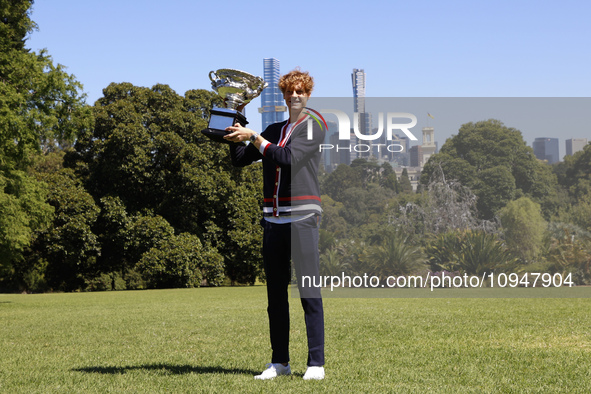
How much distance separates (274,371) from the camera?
4.71m

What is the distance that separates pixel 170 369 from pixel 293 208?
175 cm

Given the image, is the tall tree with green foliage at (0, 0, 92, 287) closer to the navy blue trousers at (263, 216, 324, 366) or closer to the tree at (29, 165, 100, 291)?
the tree at (29, 165, 100, 291)

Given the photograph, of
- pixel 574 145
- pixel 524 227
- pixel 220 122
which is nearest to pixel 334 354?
pixel 220 122

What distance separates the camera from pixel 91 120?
2089 centimetres

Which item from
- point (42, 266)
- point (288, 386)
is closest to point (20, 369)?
point (288, 386)

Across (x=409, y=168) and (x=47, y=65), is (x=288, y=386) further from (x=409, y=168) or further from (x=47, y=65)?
(x=409, y=168)

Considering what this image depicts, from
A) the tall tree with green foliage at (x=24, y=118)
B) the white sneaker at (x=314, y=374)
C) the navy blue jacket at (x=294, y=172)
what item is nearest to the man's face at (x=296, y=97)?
the navy blue jacket at (x=294, y=172)

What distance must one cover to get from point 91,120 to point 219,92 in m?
16.9

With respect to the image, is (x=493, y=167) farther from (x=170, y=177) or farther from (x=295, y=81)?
(x=295, y=81)

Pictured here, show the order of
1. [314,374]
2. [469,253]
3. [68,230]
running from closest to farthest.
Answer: [314,374]
[469,253]
[68,230]

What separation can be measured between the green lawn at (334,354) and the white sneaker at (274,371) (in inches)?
4.9

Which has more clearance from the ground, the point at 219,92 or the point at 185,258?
the point at 219,92

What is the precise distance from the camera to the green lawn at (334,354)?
4.43 metres

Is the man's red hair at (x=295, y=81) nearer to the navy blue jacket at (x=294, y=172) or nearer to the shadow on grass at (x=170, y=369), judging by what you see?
the navy blue jacket at (x=294, y=172)
